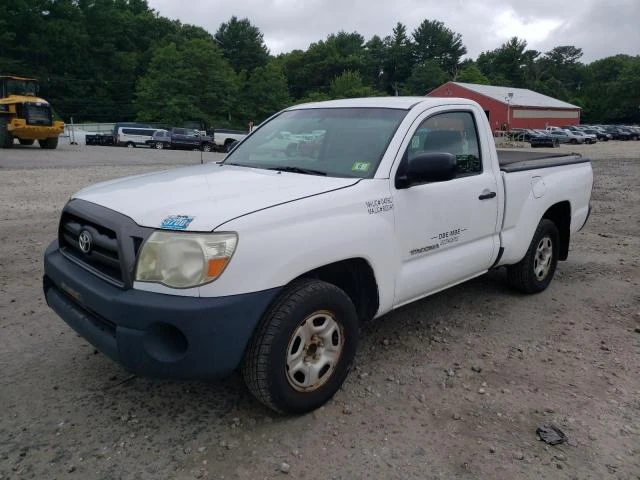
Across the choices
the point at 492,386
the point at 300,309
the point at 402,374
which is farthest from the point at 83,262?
the point at 492,386

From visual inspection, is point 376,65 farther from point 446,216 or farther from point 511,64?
point 446,216

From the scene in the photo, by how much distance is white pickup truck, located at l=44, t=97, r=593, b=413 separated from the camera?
271 cm

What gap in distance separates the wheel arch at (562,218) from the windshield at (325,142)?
2.38 metres

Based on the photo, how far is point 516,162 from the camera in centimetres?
498

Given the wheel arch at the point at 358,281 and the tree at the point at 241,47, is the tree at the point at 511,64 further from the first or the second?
the wheel arch at the point at 358,281

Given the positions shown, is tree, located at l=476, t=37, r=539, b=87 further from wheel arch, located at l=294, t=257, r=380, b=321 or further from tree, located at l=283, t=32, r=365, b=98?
wheel arch, located at l=294, t=257, r=380, b=321

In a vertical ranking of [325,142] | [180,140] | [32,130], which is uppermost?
[32,130]

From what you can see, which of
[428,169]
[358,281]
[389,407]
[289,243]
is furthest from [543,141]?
[289,243]

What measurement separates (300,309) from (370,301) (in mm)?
716

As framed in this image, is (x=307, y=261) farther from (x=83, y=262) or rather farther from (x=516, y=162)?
(x=516, y=162)

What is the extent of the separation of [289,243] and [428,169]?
1.07 metres

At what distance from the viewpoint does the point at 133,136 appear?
40.2 meters

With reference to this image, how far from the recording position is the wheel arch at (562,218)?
543 centimetres

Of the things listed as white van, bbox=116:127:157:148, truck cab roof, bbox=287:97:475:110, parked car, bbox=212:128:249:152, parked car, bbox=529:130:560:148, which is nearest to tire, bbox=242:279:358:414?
truck cab roof, bbox=287:97:475:110
